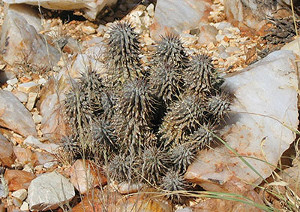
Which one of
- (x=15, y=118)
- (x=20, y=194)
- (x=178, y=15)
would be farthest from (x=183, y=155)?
(x=178, y=15)

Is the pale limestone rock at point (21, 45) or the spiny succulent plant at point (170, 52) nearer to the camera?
the spiny succulent plant at point (170, 52)

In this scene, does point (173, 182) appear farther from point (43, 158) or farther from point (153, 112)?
point (43, 158)

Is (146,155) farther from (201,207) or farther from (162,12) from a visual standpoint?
(162,12)

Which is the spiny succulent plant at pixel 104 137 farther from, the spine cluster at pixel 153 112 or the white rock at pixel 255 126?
the white rock at pixel 255 126

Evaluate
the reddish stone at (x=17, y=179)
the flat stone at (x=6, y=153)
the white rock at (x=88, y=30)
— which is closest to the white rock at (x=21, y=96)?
the flat stone at (x=6, y=153)

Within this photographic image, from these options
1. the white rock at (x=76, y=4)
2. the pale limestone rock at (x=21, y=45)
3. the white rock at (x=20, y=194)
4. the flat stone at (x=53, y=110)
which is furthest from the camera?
the white rock at (x=76, y=4)

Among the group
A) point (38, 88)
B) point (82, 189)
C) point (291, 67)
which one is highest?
point (291, 67)

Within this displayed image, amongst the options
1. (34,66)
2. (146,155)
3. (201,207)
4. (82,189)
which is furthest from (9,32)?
(201,207)
